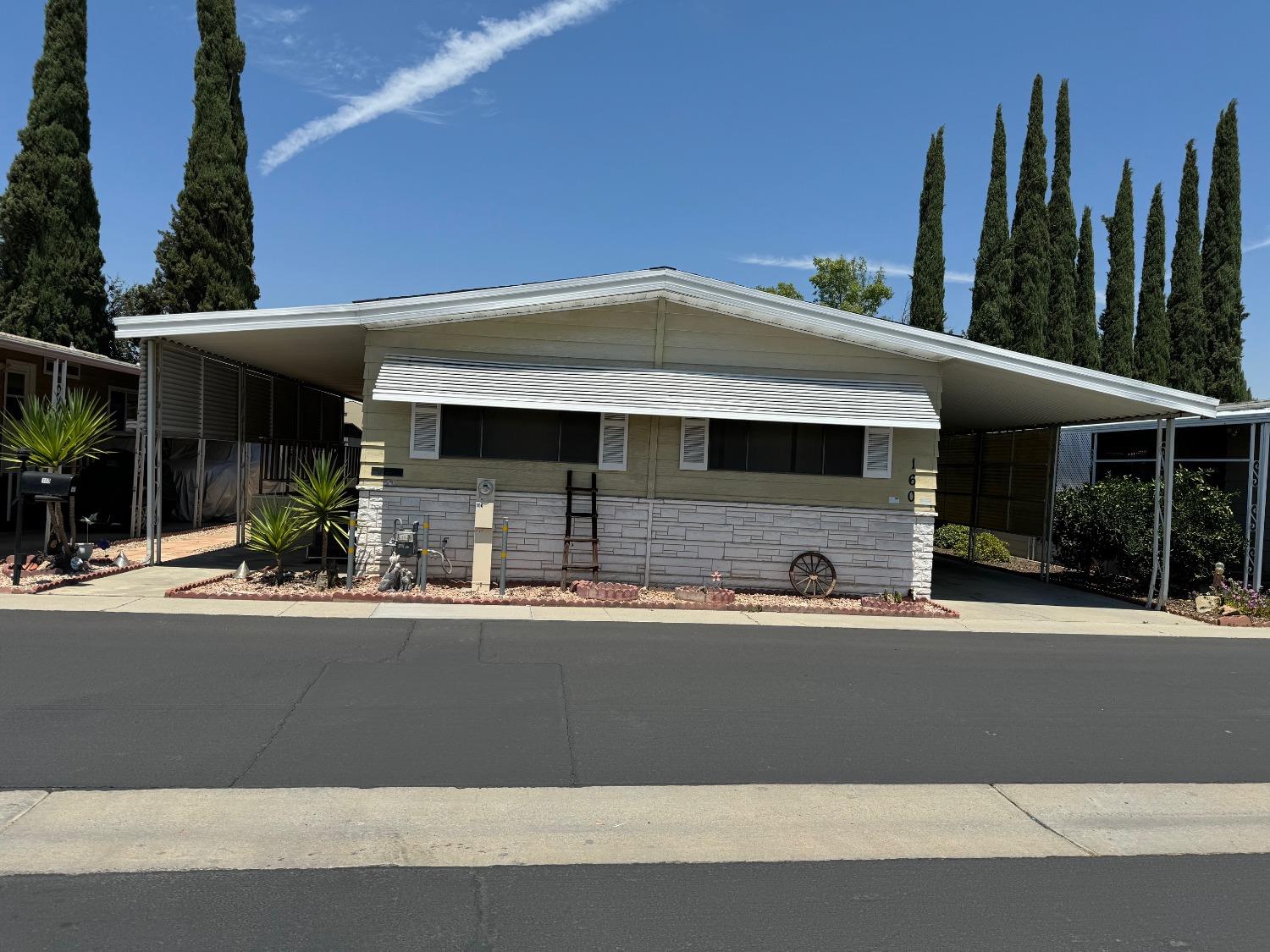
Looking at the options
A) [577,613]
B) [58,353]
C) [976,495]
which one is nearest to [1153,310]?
[976,495]

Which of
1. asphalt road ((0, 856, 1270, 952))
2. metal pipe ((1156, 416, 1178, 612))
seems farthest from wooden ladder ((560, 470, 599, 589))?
metal pipe ((1156, 416, 1178, 612))

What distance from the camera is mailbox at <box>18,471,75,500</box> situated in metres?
10.3

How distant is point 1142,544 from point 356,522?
38.5 feet

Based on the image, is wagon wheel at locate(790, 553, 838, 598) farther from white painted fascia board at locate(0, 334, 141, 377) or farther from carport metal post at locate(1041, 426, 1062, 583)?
white painted fascia board at locate(0, 334, 141, 377)

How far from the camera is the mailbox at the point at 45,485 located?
10.3 m

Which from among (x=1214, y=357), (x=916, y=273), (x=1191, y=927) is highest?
(x=916, y=273)

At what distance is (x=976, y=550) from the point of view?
1880 centimetres

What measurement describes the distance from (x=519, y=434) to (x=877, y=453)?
4834 millimetres

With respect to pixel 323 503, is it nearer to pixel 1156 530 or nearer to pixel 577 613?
pixel 577 613

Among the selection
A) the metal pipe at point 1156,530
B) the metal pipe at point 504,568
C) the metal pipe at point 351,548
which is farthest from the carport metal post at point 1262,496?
the metal pipe at point 351,548

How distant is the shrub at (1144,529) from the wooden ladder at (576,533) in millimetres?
8582

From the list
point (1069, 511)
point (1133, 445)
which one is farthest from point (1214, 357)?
point (1069, 511)

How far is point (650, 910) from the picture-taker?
342 cm

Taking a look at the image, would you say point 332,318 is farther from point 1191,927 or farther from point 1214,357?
point 1214,357
